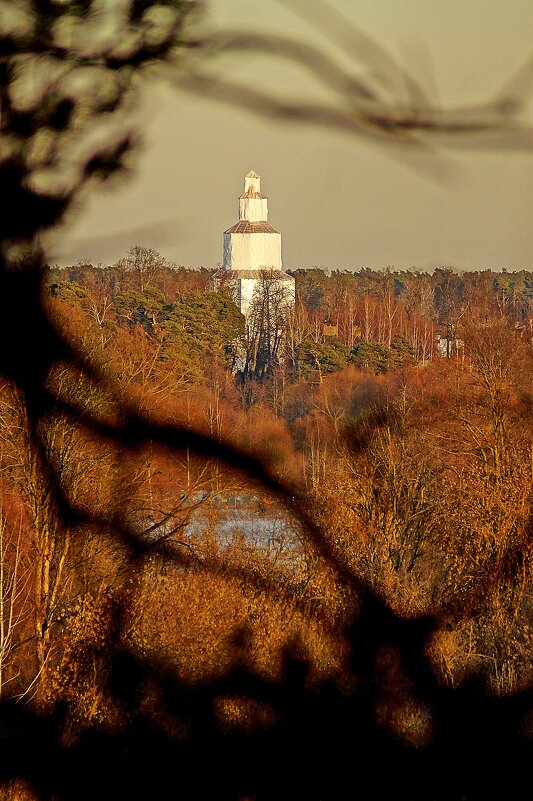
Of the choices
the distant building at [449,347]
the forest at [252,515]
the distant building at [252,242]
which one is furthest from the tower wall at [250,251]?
the distant building at [449,347]

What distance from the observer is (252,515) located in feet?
21.9

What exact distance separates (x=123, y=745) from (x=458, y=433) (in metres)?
7.12

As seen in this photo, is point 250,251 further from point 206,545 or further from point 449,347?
point 206,545

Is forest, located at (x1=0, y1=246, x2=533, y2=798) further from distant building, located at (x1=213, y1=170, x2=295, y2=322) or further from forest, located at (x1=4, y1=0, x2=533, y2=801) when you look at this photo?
distant building, located at (x1=213, y1=170, x2=295, y2=322)

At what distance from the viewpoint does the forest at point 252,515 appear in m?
2.25

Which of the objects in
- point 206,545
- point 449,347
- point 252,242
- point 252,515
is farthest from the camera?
point 252,242

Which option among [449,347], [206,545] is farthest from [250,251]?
[206,545]

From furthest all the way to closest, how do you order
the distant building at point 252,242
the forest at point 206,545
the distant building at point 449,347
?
the distant building at point 252,242, the distant building at point 449,347, the forest at point 206,545

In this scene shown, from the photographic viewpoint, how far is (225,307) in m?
Result: 19.7

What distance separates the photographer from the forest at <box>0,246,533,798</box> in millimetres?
2246

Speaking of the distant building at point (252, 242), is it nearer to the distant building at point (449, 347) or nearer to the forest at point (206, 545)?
the distant building at point (449, 347)

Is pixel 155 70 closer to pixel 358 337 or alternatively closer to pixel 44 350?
pixel 44 350

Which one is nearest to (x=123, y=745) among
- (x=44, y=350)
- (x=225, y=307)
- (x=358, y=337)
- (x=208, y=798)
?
(x=208, y=798)

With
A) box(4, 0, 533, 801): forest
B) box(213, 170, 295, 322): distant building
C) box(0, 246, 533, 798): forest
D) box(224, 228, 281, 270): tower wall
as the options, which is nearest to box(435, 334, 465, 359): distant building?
box(0, 246, 533, 798): forest
